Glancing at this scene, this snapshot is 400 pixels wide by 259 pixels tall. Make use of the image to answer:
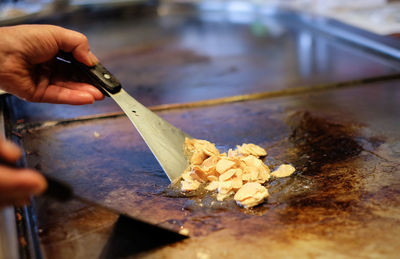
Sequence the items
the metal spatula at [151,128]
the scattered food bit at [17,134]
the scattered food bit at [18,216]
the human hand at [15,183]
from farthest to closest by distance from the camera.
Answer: the scattered food bit at [17,134] < the metal spatula at [151,128] < the scattered food bit at [18,216] < the human hand at [15,183]

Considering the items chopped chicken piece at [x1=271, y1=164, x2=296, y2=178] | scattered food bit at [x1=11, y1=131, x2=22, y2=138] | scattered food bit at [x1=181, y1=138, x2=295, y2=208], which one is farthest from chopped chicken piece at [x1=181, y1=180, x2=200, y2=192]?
scattered food bit at [x1=11, y1=131, x2=22, y2=138]

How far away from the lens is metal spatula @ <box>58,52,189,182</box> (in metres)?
1.34

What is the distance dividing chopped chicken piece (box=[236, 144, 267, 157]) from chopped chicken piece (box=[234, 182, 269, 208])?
21cm

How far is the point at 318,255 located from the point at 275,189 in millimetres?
306

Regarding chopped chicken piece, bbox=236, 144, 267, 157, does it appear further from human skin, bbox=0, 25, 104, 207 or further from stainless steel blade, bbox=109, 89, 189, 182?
human skin, bbox=0, 25, 104, 207

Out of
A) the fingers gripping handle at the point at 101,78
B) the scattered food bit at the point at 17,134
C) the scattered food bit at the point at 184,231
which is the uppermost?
the fingers gripping handle at the point at 101,78

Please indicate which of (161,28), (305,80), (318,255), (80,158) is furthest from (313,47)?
(318,255)

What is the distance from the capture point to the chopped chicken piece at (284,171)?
128 cm

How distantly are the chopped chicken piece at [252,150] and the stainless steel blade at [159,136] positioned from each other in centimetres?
20

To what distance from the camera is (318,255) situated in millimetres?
939

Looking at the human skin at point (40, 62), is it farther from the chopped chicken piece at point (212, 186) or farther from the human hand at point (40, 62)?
the chopped chicken piece at point (212, 186)

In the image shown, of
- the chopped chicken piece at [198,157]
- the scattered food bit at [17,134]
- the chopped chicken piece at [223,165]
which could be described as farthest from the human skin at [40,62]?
the chopped chicken piece at [223,165]

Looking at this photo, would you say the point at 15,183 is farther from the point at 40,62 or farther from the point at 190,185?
the point at 40,62

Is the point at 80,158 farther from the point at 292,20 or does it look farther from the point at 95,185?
the point at 292,20
